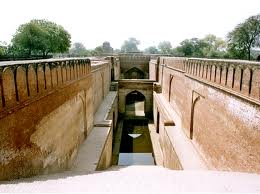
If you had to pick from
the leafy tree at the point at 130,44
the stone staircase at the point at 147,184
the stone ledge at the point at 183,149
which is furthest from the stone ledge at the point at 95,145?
the leafy tree at the point at 130,44

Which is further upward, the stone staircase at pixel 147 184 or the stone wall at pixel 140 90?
the stone staircase at pixel 147 184

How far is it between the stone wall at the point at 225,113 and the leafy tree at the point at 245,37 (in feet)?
72.9

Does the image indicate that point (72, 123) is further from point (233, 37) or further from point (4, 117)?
point (233, 37)

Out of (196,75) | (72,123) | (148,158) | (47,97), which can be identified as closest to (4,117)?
(47,97)

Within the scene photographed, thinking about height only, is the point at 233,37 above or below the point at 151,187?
above

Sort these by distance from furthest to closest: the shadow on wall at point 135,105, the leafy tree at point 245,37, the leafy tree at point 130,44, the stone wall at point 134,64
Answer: the leafy tree at point 130,44
the stone wall at point 134,64
the leafy tree at point 245,37
the shadow on wall at point 135,105

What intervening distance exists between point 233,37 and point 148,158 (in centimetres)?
2345

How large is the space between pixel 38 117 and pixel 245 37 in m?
29.5

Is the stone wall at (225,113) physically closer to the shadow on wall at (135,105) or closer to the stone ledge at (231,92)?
the stone ledge at (231,92)

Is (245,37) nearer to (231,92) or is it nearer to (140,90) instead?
(140,90)

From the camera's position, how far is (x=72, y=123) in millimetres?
8211

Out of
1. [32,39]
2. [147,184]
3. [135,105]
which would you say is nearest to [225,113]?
[147,184]

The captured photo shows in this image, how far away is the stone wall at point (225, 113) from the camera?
4.95m

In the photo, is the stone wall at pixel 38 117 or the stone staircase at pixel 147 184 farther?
the stone wall at pixel 38 117
